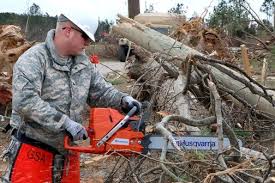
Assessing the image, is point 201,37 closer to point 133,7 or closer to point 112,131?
point 112,131

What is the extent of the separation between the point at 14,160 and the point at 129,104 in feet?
2.87

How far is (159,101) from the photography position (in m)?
5.60

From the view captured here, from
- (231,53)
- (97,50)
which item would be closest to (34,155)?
(231,53)

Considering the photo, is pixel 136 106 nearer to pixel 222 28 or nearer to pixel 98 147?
pixel 98 147

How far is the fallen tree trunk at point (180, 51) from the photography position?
17.0ft

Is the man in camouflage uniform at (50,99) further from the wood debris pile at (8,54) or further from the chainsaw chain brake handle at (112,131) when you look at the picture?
the wood debris pile at (8,54)

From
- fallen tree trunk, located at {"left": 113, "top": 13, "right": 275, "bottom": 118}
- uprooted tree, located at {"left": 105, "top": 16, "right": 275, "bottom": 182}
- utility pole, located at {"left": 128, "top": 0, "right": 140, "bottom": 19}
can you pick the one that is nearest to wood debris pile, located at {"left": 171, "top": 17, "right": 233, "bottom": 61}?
fallen tree trunk, located at {"left": 113, "top": 13, "right": 275, "bottom": 118}

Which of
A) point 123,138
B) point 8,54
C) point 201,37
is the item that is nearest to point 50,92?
point 123,138

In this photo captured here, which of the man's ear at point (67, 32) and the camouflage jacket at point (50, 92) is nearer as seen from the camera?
the camouflage jacket at point (50, 92)

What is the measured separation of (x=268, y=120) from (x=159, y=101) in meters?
1.15

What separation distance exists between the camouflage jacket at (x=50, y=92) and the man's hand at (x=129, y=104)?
0.24ft

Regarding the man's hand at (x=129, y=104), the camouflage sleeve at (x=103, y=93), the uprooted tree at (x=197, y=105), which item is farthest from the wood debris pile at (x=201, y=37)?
the man's hand at (x=129, y=104)

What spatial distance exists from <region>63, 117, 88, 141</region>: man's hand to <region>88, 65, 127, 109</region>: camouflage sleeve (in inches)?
21.0

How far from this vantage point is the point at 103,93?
3.88m
